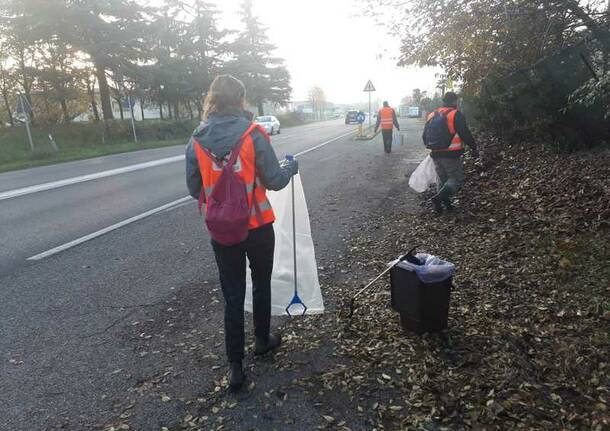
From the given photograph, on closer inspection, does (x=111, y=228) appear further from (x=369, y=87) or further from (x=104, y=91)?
(x=104, y=91)

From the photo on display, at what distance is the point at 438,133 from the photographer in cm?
714

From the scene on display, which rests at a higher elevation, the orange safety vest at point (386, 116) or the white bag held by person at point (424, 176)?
the orange safety vest at point (386, 116)

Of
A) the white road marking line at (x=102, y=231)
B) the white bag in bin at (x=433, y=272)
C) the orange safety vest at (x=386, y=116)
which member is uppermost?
the orange safety vest at (x=386, y=116)

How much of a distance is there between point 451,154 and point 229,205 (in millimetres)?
5178

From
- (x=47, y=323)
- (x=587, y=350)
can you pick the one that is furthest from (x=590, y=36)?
(x=47, y=323)

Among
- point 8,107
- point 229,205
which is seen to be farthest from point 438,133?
point 8,107

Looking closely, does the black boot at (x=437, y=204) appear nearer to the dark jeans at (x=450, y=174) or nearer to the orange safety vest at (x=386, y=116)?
the dark jeans at (x=450, y=174)

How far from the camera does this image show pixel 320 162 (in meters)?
16.2

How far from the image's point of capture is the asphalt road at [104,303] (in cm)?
321

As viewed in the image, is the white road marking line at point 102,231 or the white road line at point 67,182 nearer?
the white road marking line at point 102,231

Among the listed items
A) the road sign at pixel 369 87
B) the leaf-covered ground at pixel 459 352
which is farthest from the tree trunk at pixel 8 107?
the leaf-covered ground at pixel 459 352

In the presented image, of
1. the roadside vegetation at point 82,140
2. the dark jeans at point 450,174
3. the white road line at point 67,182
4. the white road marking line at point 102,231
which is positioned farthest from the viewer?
the roadside vegetation at point 82,140

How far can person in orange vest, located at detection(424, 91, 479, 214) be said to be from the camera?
7.07m

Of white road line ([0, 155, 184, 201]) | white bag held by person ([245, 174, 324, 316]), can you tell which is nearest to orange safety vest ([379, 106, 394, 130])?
white road line ([0, 155, 184, 201])
